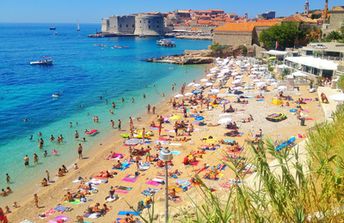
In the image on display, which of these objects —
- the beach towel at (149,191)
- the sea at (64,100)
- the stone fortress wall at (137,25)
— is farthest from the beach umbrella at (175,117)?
the stone fortress wall at (137,25)

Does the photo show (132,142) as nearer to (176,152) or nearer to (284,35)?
(176,152)

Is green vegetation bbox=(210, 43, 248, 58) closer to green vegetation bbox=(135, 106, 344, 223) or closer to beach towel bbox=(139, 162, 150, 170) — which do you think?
beach towel bbox=(139, 162, 150, 170)

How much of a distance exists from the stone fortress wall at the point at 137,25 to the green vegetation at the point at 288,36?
3201 inches

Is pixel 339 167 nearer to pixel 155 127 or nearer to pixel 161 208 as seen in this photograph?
pixel 161 208

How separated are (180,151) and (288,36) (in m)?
36.7

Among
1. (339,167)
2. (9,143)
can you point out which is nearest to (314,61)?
(9,143)

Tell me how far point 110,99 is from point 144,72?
56.4 feet

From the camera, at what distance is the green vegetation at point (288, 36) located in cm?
4941

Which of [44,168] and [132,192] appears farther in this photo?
[44,168]

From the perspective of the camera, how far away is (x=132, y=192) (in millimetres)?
14648

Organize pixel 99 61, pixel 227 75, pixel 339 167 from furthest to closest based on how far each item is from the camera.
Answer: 1. pixel 99 61
2. pixel 227 75
3. pixel 339 167

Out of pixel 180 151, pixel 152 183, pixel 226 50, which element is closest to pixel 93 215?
pixel 152 183

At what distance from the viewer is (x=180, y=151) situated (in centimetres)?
1858

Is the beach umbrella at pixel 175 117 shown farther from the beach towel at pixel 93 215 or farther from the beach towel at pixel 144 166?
the beach towel at pixel 93 215
